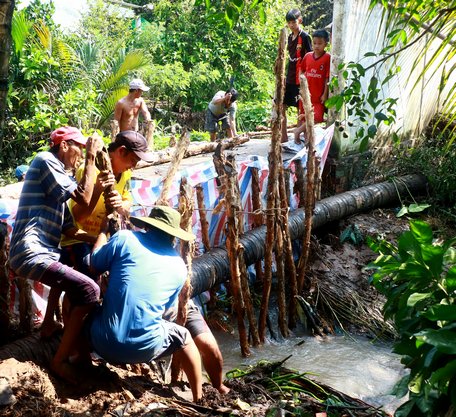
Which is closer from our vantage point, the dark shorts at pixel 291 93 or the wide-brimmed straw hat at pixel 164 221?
the wide-brimmed straw hat at pixel 164 221

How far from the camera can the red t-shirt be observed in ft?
30.8

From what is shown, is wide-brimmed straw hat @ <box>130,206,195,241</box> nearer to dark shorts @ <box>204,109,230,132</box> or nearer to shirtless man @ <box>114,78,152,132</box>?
shirtless man @ <box>114,78,152,132</box>

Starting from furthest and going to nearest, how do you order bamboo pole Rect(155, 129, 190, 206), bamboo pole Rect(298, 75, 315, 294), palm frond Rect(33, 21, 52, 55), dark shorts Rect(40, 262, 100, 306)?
palm frond Rect(33, 21, 52, 55) → bamboo pole Rect(298, 75, 315, 294) → bamboo pole Rect(155, 129, 190, 206) → dark shorts Rect(40, 262, 100, 306)

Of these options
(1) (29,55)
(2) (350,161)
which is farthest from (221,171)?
(1) (29,55)

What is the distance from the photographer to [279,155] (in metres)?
6.29

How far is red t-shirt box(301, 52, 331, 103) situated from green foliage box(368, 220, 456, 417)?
637 centimetres

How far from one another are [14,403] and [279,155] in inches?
136

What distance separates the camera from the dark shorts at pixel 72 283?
13.8 feet

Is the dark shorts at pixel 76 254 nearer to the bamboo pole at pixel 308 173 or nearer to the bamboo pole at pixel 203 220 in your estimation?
the bamboo pole at pixel 203 220

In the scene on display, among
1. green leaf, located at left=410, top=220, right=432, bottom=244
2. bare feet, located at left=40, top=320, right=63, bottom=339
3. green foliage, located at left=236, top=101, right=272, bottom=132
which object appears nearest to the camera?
green leaf, located at left=410, top=220, right=432, bottom=244

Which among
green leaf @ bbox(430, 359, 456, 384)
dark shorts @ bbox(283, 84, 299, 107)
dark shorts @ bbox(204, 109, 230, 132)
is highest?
dark shorts @ bbox(204, 109, 230, 132)

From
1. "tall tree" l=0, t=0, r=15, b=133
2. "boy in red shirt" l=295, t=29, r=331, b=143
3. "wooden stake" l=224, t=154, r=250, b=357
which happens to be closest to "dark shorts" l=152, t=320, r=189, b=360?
"wooden stake" l=224, t=154, r=250, b=357

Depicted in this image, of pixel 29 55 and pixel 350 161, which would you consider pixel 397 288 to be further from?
pixel 29 55

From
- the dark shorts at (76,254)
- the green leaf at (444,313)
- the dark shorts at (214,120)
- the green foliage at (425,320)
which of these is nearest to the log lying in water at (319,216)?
the dark shorts at (76,254)
